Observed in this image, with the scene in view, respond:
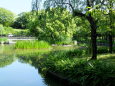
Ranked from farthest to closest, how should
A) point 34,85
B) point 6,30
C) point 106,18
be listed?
point 6,30
point 106,18
point 34,85

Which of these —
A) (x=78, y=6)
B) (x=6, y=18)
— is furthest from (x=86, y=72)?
(x=6, y=18)

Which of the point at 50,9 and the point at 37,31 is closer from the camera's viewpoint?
the point at 50,9

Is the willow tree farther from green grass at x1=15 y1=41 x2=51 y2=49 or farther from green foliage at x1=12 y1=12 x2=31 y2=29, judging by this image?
green foliage at x1=12 y1=12 x2=31 y2=29

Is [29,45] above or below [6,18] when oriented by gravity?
below

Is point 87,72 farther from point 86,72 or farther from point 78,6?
point 78,6

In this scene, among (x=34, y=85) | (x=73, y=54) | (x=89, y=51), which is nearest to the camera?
(x=34, y=85)

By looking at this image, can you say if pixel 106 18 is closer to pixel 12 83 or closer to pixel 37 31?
pixel 12 83

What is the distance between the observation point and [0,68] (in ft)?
37.6

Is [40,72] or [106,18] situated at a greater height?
[106,18]

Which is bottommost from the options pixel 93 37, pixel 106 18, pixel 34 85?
pixel 34 85

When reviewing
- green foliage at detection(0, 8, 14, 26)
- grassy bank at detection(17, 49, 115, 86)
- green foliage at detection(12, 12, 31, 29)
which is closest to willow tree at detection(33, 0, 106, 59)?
grassy bank at detection(17, 49, 115, 86)

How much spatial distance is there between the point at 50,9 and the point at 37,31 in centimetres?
2148

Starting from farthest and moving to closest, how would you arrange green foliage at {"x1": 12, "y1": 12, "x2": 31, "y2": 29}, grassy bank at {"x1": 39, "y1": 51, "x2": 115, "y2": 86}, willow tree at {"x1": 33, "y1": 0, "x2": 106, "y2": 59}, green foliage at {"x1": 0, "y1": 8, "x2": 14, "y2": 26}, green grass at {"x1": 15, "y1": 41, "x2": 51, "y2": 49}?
green foliage at {"x1": 0, "y1": 8, "x2": 14, "y2": 26}, green foliage at {"x1": 12, "y1": 12, "x2": 31, "y2": 29}, green grass at {"x1": 15, "y1": 41, "x2": 51, "y2": 49}, willow tree at {"x1": 33, "y1": 0, "x2": 106, "y2": 59}, grassy bank at {"x1": 39, "y1": 51, "x2": 115, "y2": 86}

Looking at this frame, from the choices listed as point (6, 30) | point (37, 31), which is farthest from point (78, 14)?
point (6, 30)
